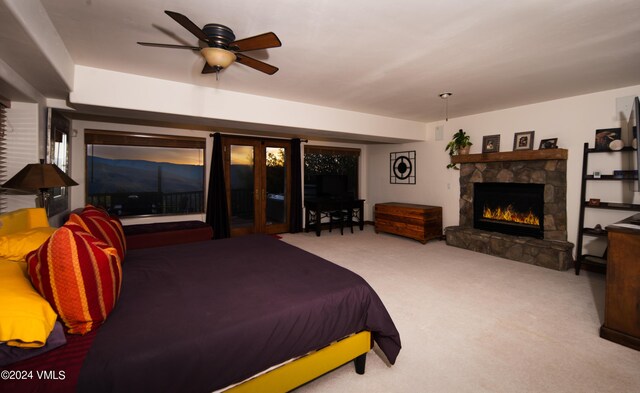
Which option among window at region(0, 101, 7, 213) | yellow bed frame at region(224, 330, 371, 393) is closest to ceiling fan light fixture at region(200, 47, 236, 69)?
yellow bed frame at region(224, 330, 371, 393)

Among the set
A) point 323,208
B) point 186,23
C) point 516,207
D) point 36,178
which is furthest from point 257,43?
point 516,207

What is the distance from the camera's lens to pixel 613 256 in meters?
2.29

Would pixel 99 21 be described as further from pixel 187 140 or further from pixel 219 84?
pixel 187 140

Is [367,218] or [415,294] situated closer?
[415,294]

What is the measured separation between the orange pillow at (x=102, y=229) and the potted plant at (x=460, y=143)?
17.6 ft

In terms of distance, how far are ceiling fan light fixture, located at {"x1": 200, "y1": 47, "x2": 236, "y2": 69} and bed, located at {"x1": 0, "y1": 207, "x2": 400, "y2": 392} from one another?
1.55 metres

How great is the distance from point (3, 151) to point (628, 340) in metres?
5.73

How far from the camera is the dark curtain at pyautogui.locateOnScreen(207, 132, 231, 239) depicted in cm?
560

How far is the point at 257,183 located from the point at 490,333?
4.98 meters

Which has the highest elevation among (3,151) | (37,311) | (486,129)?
(486,129)

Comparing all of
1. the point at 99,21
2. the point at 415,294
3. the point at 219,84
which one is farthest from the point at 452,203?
the point at 99,21

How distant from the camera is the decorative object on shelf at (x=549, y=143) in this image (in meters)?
4.24

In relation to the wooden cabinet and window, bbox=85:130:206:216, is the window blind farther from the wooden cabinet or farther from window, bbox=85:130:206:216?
the wooden cabinet

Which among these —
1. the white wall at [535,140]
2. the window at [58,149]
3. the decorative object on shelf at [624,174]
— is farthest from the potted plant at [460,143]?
the window at [58,149]
